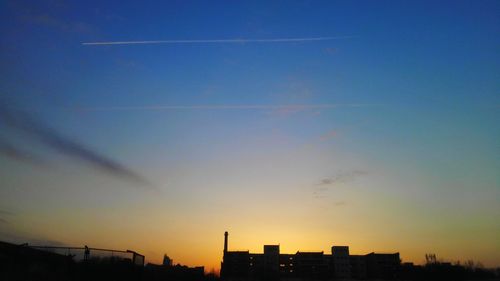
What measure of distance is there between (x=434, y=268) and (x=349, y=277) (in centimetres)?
4298

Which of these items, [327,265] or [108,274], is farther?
[327,265]

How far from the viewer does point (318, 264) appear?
14062 cm

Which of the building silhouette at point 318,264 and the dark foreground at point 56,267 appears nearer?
the dark foreground at point 56,267

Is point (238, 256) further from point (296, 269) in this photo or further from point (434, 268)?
point (434, 268)

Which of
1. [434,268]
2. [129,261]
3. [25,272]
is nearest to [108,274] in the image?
[129,261]

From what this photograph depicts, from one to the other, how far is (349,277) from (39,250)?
12832 cm

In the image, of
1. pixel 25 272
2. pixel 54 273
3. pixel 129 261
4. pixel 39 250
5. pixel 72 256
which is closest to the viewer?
pixel 25 272

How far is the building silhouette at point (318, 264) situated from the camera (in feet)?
443

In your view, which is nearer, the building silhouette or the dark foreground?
the dark foreground

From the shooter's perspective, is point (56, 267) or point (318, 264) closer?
point (56, 267)

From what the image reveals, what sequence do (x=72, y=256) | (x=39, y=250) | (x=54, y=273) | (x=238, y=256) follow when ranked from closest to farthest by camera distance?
(x=54, y=273) < (x=39, y=250) < (x=72, y=256) < (x=238, y=256)

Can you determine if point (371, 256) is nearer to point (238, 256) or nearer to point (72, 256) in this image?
point (238, 256)

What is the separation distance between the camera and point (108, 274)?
3234cm

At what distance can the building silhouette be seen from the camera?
443 feet
